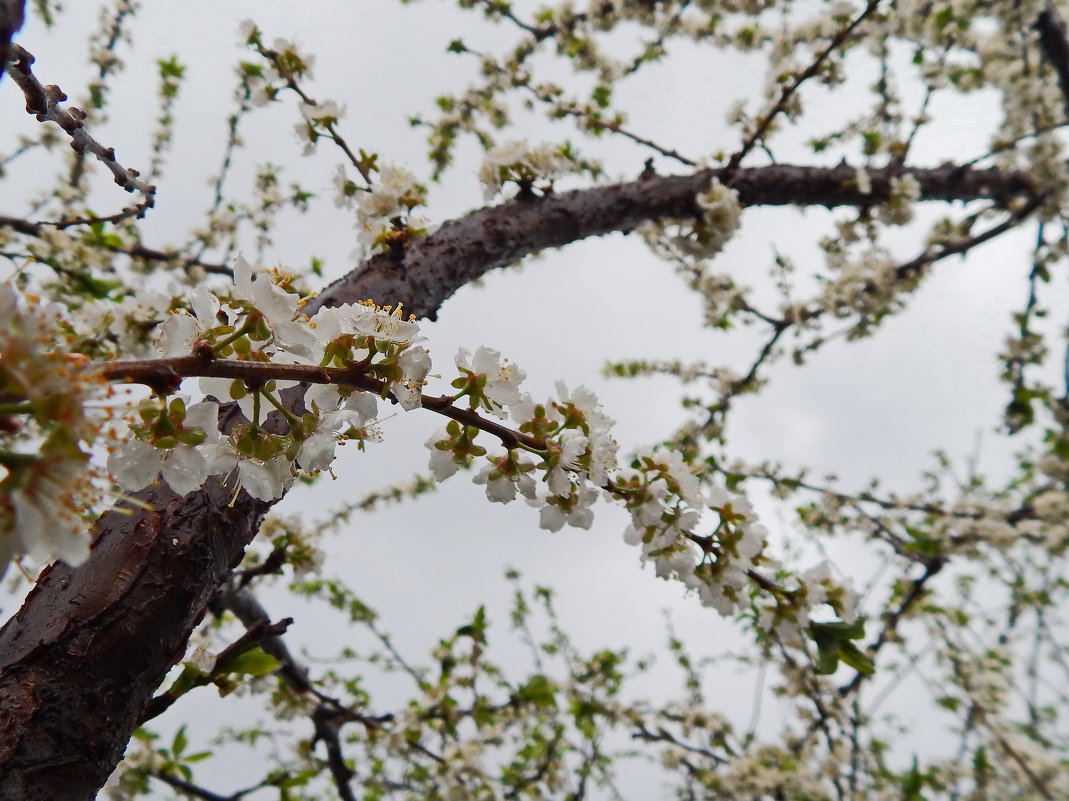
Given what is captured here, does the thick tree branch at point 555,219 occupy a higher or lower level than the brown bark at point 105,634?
higher

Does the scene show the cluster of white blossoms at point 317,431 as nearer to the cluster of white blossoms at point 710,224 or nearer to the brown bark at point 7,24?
the brown bark at point 7,24

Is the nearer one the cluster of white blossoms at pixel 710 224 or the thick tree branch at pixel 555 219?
the thick tree branch at pixel 555 219

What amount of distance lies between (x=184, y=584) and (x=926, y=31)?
5277 millimetres

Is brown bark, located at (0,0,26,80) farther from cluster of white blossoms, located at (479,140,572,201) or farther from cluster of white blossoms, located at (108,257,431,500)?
cluster of white blossoms, located at (479,140,572,201)

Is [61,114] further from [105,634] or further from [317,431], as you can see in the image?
[105,634]

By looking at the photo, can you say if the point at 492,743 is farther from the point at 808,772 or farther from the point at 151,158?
the point at 151,158

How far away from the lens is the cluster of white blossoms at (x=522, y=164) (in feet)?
6.64

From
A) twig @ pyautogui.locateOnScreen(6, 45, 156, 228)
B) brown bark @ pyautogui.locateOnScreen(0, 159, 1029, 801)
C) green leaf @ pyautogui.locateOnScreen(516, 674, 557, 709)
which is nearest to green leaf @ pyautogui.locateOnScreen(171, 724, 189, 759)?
green leaf @ pyautogui.locateOnScreen(516, 674, 557, 709)

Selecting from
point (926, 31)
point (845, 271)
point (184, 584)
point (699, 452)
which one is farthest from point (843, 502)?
point (184, 584)

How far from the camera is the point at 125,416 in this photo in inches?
31.1

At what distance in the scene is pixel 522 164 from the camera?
204cm

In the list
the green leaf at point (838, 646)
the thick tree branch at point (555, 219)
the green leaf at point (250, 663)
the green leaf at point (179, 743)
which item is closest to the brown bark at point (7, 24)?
the thick tree branch at point (555, 219)

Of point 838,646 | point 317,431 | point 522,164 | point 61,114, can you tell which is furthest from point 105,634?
point 522,164

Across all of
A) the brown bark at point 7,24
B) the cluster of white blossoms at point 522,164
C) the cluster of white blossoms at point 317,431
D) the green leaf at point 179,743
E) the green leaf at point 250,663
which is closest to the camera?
the brown bark at point 7,24
